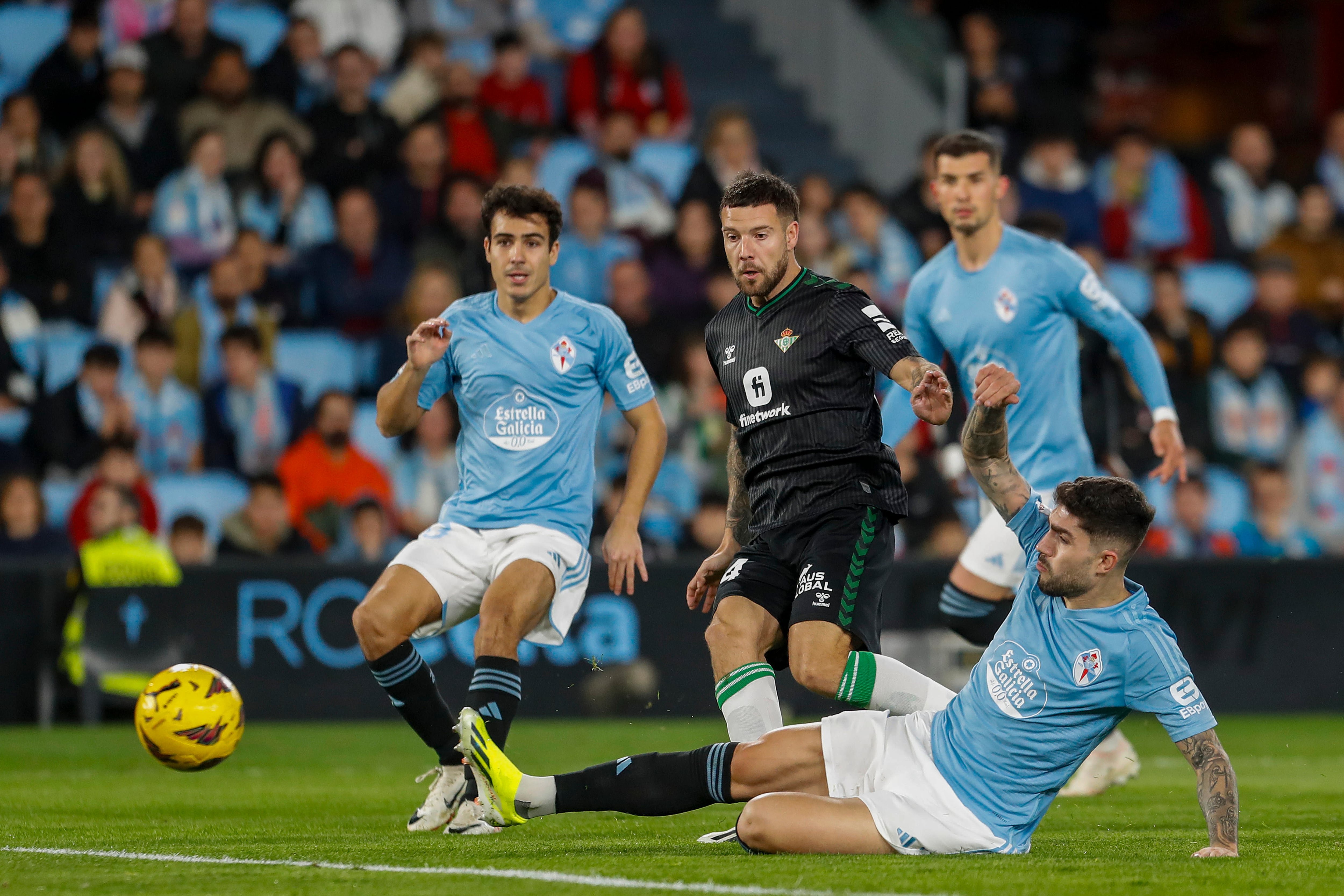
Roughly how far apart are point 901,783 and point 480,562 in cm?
223

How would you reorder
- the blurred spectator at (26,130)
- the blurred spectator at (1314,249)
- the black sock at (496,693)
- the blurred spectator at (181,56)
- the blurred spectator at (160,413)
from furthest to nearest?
1. the blurred spectator at (1314,249)
2. the blurred spectator at (181,56)
3. the blurred spectator at (26,130)
4. the blurred spectator at (160,413)
5. the black sock at (496,693)

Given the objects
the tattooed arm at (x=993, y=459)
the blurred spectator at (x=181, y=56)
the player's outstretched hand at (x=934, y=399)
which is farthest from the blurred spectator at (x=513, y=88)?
the player's outstretched hand at (x=934, y=399)

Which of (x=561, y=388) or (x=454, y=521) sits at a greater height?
(x=561, y=388)

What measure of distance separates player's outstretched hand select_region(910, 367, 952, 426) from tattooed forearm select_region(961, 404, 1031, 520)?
152 millimetres

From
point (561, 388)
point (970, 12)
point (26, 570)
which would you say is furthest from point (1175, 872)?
point (970, 12)

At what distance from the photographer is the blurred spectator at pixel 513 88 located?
51.7 ft

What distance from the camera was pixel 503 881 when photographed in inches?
198

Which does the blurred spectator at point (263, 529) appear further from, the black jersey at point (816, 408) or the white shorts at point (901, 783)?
the white shorts at point (901, 783)

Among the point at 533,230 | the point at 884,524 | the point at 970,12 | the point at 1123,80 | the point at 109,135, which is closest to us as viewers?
the point at 884,524

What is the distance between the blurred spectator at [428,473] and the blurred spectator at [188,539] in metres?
1.37

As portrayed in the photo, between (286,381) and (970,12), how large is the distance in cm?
1117

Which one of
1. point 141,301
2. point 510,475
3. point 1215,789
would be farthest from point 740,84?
point 1215,789

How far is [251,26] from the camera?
16047 millimetres

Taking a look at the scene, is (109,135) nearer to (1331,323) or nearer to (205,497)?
(205,497)
